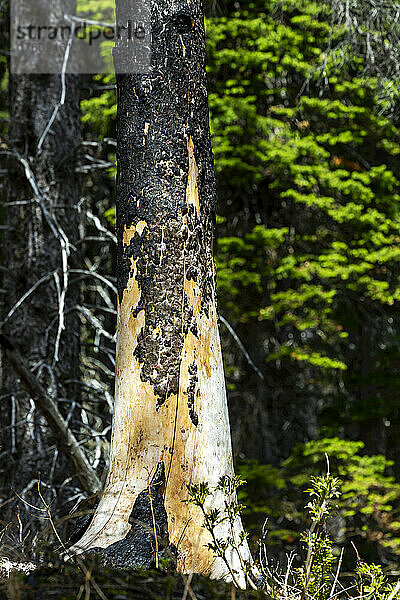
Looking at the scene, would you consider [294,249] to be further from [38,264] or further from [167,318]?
[167,318]

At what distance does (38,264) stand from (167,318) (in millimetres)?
3399

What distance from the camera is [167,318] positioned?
323cm

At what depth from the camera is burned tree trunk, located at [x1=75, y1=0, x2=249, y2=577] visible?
120 inches

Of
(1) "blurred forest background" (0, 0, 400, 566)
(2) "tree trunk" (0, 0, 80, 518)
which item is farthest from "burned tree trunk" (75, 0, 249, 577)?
(1) "blurred forest background" (0, 0, 400, 566)

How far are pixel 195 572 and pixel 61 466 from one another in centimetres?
335

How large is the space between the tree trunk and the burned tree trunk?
253 centimetres

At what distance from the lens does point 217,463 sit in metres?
3.18

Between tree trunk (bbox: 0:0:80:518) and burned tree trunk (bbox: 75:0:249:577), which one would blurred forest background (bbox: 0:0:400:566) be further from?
burned tree trunk (bbox: 75:0:249:577)

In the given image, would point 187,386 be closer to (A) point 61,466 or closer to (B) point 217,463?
(B) point 217,463

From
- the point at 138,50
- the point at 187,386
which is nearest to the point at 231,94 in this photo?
the point at 138,50

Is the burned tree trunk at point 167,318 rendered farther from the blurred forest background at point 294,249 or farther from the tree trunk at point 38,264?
the blurred forest background at point 294,249

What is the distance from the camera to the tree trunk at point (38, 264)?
600 centimetres

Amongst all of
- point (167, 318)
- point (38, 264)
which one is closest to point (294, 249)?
point (38, 264)

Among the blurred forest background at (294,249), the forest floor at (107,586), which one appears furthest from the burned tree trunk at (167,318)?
the blurred forest background at (294,249)
